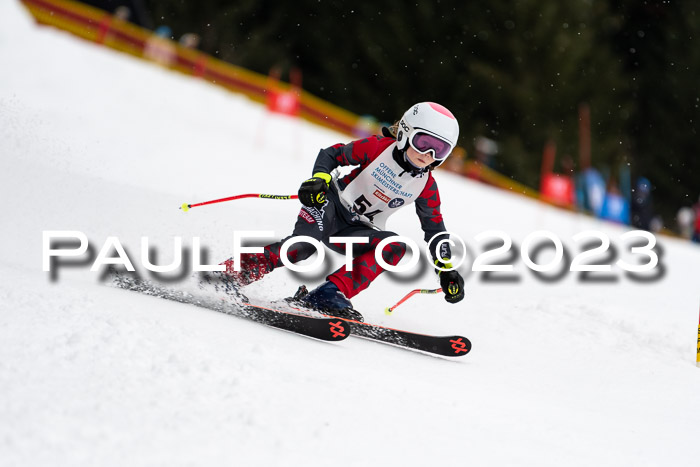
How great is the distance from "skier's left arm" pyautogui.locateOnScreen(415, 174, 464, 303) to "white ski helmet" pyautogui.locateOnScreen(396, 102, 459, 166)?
11.9 inches

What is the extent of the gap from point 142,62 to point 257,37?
37.0 feet

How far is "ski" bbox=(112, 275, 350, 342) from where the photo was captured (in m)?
4.03

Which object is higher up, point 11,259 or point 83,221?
point 83,221

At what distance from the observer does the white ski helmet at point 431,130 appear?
4.31 meters

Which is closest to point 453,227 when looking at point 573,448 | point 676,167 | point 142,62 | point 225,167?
point 225,167

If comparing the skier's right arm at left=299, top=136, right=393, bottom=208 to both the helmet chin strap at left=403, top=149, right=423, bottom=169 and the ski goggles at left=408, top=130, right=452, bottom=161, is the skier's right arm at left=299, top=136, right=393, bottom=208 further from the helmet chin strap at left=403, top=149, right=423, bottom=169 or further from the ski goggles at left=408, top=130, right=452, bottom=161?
the ski goggles at left=408, top=130, right=452, bottom=161

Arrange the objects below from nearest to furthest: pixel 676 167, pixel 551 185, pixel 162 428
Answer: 1. pixel 162 428
2. pixel 551 185
3. pixel 676 167

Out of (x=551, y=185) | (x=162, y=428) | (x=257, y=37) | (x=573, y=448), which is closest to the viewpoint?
(x=162, y=428)

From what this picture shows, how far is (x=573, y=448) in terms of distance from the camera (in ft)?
9.87

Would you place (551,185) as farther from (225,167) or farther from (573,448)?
(573,448)

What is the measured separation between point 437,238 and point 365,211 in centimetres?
46

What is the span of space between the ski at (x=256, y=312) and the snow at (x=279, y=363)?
0.41ft

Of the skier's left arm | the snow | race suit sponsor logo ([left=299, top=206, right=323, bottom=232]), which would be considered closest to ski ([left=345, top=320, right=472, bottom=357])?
the snow

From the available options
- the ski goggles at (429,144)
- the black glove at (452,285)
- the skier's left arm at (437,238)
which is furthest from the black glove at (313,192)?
the black glove at (452,285)
